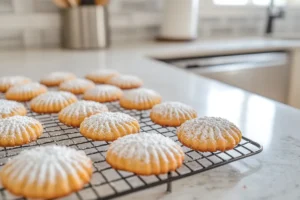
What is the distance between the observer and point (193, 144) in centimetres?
62

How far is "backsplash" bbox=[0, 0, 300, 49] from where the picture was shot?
173 centimetres

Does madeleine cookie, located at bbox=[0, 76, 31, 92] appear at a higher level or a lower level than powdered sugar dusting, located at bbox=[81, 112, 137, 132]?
higher

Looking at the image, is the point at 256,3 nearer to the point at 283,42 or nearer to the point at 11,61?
the point at 283,42

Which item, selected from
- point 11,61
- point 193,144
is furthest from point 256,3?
point 193,144

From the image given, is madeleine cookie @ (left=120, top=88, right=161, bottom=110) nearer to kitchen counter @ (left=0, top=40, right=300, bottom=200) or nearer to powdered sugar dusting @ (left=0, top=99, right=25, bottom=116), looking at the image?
kitchen counter @ (left=0, top=40, right=300, bottom=200)

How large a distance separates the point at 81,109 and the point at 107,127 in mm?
136

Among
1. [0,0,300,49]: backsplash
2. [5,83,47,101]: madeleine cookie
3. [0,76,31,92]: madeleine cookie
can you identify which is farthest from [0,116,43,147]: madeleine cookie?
[0,0,300,49]: backsplash

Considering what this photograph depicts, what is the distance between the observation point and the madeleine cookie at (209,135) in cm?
61

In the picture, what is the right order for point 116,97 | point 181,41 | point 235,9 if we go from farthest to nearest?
point 235,9 → point 181,41 → point 116,97

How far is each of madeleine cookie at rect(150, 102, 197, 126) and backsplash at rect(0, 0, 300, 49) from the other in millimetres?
1226

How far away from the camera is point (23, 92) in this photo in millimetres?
933

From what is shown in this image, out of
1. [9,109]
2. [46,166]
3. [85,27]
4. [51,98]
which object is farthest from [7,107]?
[85,27]

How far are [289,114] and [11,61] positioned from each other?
3.82ft

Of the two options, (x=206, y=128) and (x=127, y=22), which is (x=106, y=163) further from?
(x=127, y=22)
